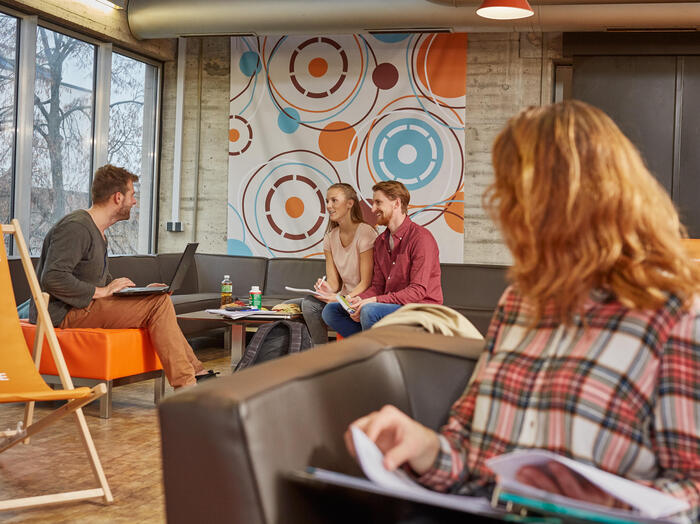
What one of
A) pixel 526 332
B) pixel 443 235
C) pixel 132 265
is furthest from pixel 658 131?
pixel 526 332

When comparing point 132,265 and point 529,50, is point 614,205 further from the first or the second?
point 529,50

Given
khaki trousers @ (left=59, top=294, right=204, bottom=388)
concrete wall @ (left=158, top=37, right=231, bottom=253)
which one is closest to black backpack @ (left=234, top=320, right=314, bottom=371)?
khaki trousers @ (left=59, top=294, right=204, bottom=388)

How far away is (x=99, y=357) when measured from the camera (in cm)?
387

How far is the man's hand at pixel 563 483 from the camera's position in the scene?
102 cm

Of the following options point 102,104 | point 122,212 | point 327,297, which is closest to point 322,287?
point 327,297

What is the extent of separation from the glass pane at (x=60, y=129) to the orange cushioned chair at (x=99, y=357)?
268 centimetres

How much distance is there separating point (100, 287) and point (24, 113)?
110 inches

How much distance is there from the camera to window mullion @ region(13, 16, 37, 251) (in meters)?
6.09

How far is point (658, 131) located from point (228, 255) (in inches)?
159

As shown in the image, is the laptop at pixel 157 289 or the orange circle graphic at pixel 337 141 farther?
the orange circle graphic at pixel 337 141

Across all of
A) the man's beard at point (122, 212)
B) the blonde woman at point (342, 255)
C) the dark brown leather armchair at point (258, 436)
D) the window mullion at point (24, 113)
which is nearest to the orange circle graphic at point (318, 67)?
the window mullion at point (24, 113)

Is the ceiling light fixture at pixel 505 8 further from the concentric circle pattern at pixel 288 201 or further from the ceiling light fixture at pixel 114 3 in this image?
the ceiling light fixture at pixel 114 3

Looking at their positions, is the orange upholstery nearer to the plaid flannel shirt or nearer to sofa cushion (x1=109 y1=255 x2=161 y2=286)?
sofa cushion (x1=109 y1=255 x2=161 y2=286)

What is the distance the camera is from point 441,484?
1.17 meters
